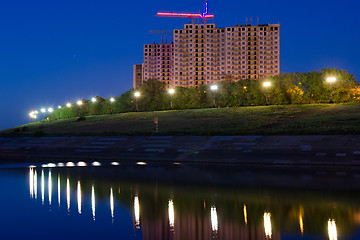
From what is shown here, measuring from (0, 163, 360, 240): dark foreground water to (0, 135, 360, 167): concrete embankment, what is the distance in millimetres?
13625

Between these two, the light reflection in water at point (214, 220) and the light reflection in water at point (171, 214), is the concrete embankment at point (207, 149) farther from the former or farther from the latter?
the light reflection in water at point (214, 220)

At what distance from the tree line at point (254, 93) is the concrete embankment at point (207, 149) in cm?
5025

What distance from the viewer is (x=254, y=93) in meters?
95.7

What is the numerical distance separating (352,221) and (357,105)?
2489 inches

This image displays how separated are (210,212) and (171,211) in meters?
1.34

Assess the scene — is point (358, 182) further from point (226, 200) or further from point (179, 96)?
point (179, 96)

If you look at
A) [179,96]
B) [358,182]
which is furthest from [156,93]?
[358,182]

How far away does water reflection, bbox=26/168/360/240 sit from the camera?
1076 centimetres

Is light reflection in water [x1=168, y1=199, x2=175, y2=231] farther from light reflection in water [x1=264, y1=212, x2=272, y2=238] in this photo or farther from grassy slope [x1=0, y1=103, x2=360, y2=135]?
grassy slope [x1=0, y1=103, x2=360, y2=135]

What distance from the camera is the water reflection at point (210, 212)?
10758 mm

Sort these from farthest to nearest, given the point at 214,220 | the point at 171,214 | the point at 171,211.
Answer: the point at 171,211, the point at 171,214, the point at 214,220

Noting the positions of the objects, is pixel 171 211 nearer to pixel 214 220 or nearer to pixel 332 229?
pixel 214 220

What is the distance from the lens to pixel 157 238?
1030 cm

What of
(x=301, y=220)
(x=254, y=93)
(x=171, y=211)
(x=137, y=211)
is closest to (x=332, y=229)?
(x=301, y=220)
